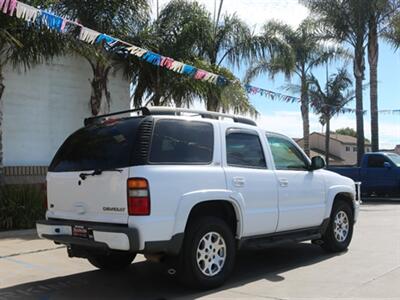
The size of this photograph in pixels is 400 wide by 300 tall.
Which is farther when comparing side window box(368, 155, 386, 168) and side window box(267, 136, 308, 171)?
side window box(368, 155, 386, 168)

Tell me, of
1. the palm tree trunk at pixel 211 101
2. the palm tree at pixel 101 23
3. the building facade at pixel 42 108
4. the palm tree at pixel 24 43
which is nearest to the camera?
Result: the palm tree at pixel 24 43

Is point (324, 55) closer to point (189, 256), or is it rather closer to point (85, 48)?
point (85, 48)

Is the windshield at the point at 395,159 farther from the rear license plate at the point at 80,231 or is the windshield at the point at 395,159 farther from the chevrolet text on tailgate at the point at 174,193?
the rear license plate at the point at 80,231

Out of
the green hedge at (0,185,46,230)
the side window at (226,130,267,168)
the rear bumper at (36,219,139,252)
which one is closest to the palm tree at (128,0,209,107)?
the green hedge at (0,185,46,230)

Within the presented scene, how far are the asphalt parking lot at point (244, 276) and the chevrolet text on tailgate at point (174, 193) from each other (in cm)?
37

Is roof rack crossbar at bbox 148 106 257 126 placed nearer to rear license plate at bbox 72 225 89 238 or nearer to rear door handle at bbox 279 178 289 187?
rear door handle at bbox 279 178 289 187

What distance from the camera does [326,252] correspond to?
8461mm

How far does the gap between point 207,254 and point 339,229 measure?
3.03 meters

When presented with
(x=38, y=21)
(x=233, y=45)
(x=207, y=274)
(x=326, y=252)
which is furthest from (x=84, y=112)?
(x=207, y=274)

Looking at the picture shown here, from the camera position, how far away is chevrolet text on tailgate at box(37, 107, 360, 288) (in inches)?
225

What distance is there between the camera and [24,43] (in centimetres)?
1145

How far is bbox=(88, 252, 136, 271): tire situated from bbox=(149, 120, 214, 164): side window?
1.86 m

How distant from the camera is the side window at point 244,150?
267 inches

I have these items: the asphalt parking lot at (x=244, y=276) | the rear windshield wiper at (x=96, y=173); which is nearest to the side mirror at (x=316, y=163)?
the asphalt parking lot at (x=244, y=276)
